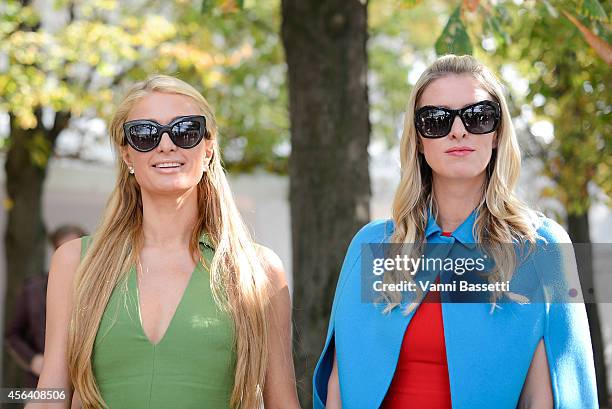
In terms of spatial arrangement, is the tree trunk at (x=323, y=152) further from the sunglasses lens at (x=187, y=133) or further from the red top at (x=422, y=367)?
the red top at (x=422, y=367)

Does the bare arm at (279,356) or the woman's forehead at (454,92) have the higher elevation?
the woman's forehead at (454,92)

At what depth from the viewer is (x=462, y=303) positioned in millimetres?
3135

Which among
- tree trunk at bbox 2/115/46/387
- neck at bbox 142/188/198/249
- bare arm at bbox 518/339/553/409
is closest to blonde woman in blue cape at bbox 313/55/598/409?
bare arm at bbox 518/339/553/409

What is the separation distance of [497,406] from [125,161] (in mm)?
1659

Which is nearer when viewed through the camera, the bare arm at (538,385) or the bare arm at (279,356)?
the bare arm at (538,385)

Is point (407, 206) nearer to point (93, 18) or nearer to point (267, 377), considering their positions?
point (267, 377)

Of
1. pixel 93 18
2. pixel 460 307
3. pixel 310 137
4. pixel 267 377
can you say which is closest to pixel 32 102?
pixel 93 18

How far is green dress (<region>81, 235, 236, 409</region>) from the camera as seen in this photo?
129 inches

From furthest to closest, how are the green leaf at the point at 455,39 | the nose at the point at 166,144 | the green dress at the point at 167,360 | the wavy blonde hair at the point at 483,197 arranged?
1. the green leaf at the point at 455,39
2. the nose at the point at 166,144
3. the green dress at the point at 167,360
4. the wavy blonde hair at the point at 483,197

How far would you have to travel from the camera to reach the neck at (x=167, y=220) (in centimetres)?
359

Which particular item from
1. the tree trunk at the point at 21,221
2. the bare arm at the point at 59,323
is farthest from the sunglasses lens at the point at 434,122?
the tree trunk at the point at 21,221

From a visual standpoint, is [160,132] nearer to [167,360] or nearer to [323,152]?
[167,360]

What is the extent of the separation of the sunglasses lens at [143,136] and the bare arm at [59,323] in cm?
46

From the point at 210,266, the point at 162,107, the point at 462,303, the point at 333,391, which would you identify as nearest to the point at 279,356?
the point at 333,391
